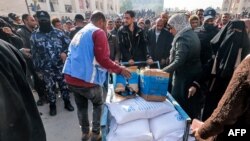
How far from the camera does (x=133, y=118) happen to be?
6.88 ft


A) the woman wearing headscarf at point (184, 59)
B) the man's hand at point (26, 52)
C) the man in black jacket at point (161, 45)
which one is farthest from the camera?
the man in black jacket at point (161, 45)

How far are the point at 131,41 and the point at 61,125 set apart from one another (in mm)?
2145

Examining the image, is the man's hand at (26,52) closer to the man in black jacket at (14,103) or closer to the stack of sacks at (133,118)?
the stack of sacks at (133,118)

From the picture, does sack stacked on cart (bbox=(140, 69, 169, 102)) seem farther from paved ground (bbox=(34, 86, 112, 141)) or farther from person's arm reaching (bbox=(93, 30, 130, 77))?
paved ground (bbox=(34, 86, 112, 141))

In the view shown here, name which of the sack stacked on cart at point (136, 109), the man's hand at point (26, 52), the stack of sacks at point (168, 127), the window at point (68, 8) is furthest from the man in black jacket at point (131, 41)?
the window at point (68, 8)

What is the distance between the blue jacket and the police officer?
1.36 metres

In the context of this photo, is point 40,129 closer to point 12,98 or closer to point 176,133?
point 12,98

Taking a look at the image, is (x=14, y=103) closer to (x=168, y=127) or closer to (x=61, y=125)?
(x=168, y=127)

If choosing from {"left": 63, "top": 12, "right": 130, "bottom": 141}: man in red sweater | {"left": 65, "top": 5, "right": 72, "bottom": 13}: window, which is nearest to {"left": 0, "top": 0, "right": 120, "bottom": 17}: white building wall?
{"left": 65, "top": 5, "right": 72, "bottom": 13}: window

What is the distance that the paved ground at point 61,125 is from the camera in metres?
3.42

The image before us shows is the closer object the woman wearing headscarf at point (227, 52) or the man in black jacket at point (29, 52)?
the woman wearing headscarf at point (227, 52)

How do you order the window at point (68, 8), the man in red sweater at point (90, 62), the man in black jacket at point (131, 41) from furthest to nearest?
1. the window at point (68, 8)
2. the man in black jacket at point (131, 41)
3. the man in red sweater at point (90, 62)

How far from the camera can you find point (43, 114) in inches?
165

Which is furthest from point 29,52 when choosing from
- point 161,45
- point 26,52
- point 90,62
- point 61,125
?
point 161,45
